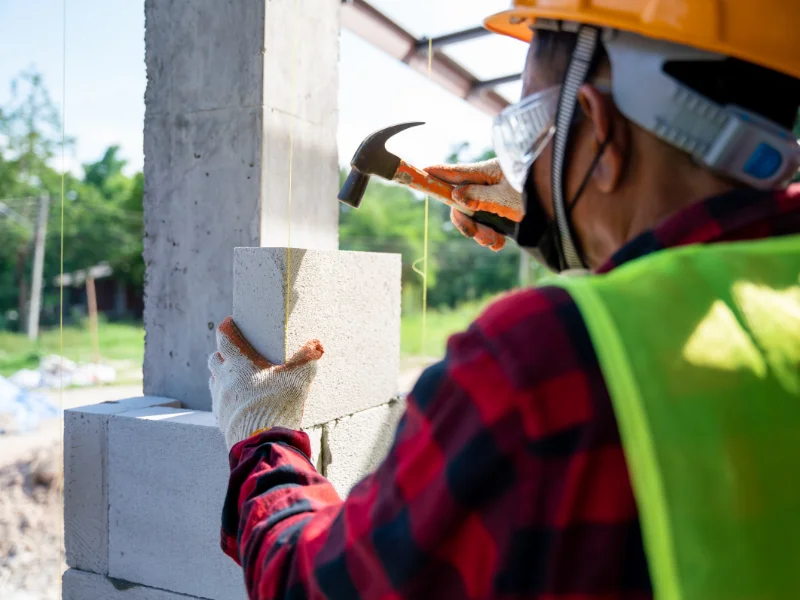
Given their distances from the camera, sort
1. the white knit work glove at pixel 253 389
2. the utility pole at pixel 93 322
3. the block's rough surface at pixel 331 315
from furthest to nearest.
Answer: the utility pole at pixel 93 322 < the block's rough surface at pixel 331 315 < the white knit work glove at pixel 253 389

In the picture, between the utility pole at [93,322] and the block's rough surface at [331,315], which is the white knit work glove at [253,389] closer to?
the block's rough surface at [331,315]

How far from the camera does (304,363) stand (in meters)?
1.96

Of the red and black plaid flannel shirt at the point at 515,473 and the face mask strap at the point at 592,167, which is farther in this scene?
the face mask strap at the point at 592,167

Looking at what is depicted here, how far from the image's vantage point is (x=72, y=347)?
25.9 meters

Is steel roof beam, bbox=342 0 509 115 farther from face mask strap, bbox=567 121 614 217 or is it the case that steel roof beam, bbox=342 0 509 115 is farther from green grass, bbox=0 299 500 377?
green grass, bbox=0 299 500 377

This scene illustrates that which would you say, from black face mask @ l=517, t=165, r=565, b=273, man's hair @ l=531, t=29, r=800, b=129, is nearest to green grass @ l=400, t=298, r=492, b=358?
black face mask @ l=517, t=165, r=565, b=273

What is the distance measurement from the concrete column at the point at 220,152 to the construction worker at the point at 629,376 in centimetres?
196

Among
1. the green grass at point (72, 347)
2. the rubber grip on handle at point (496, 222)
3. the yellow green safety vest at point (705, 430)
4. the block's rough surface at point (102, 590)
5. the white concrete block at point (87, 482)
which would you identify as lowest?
the green grass at point (72, 347)

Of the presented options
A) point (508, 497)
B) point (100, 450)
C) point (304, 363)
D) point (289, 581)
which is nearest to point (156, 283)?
point (100, 450)

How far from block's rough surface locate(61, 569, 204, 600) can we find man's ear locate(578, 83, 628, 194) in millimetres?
2434

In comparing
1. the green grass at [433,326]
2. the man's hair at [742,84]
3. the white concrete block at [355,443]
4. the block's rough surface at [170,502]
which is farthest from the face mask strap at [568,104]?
the green grass at [433,326]

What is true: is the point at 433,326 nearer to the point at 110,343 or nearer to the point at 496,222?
the point at 110,343

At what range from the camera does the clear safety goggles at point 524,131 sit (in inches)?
42.8

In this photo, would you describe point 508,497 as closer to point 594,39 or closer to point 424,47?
point 594,39
